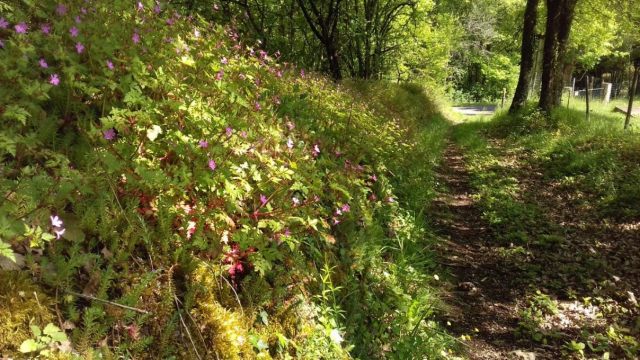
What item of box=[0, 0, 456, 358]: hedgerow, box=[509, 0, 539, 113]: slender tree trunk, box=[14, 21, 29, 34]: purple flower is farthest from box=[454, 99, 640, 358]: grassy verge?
box=[14, 21, 29, 34]: purple flower

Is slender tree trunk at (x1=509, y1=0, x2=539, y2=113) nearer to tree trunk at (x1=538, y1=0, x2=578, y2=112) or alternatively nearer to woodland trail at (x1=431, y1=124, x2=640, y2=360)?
tree trunk at (x1=538, y1=0, x2=578, y2=112)

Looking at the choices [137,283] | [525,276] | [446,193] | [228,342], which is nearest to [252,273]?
[228,342]

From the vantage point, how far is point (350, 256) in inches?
136

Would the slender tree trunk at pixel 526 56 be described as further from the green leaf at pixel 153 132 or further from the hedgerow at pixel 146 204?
the green leaf at pixel 153 132

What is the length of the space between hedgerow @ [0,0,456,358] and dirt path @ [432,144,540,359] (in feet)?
2.99

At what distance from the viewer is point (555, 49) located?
1238 centimetres

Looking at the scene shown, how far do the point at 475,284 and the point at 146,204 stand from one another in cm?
384

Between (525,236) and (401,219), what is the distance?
2.00 metres

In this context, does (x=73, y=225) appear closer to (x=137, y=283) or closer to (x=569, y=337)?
(x=137, y=283)

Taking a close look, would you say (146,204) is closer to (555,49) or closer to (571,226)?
(571,226)

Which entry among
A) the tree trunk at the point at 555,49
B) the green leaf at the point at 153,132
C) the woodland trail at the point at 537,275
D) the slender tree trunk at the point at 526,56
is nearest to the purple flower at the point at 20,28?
the green leaf at the point at 153,132

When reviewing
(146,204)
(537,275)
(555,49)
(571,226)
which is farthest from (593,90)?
(146,204)

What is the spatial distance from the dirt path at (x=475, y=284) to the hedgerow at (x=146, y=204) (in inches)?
35.9

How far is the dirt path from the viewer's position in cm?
366
